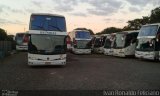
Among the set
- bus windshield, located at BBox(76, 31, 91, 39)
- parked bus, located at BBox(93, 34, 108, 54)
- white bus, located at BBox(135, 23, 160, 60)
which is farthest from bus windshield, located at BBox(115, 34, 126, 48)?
parked bus, located at BBox(93, 34, 108, 54)

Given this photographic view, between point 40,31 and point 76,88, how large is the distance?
993 cm

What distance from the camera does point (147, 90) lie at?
1262 centimetres

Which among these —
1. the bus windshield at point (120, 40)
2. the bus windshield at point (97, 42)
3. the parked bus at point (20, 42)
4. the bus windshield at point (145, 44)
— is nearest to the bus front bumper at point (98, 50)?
the bus windshield at point (97, 42)

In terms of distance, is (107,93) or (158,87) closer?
(107,93)

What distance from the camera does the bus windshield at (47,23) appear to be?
73.8ft

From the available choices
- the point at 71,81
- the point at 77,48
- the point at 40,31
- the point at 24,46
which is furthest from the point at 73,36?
the point at 71,81

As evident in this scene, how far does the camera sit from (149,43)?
2836cm

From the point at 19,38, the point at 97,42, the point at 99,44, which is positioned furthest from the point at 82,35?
the point at 19,38

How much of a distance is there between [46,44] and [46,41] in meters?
0.22

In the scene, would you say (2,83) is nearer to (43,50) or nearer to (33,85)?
(33,85)

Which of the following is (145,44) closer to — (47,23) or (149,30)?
(149,30)

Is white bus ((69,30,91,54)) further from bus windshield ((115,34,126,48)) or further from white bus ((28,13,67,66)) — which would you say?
white bus ((28,13,67,66))

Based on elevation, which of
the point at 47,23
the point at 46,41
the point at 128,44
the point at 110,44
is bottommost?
the point at 110,44

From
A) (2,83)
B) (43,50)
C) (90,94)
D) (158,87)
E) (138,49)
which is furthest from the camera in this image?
(138,49)
